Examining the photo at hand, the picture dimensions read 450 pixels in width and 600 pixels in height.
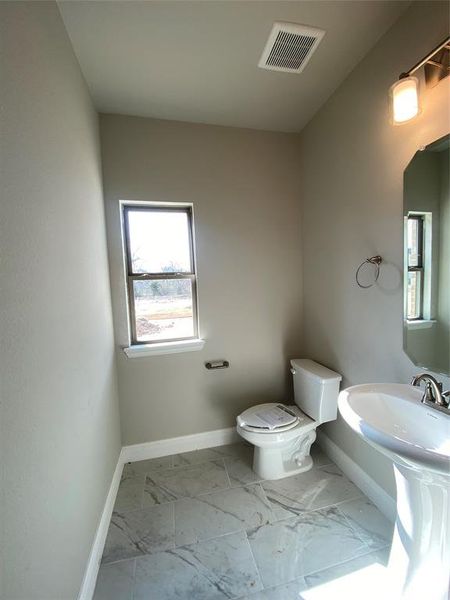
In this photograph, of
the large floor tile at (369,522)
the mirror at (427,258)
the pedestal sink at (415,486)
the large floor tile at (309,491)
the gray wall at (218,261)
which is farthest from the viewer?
the gray wall at (218,261)

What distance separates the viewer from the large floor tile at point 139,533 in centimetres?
124

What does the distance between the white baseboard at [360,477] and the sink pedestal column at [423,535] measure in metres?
0.46

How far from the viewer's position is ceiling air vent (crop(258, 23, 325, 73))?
1154 millimetres

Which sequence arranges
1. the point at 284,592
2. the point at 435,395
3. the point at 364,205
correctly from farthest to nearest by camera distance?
the point at 364,205, the point at 284,592, the point at 435,395

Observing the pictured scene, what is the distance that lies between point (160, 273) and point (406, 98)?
1.65 metres

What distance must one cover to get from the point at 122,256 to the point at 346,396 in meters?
1.61

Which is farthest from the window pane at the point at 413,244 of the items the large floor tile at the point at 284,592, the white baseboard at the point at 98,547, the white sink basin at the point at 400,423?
the white baseboard at the point at 98,547

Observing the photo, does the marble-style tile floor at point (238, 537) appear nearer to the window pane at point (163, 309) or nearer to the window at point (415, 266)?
the window pane at point (163, 309)

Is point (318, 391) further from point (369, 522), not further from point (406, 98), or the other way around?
point (406, 98)

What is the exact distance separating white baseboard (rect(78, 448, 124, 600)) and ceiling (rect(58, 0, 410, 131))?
2395mm

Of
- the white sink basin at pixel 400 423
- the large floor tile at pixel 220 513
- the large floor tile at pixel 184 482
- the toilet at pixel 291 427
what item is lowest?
the large floor tile at pixel 184 482

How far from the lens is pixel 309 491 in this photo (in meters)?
1.56

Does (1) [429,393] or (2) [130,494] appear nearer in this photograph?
(1) [429,393]

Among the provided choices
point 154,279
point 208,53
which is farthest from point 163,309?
point 208,53
